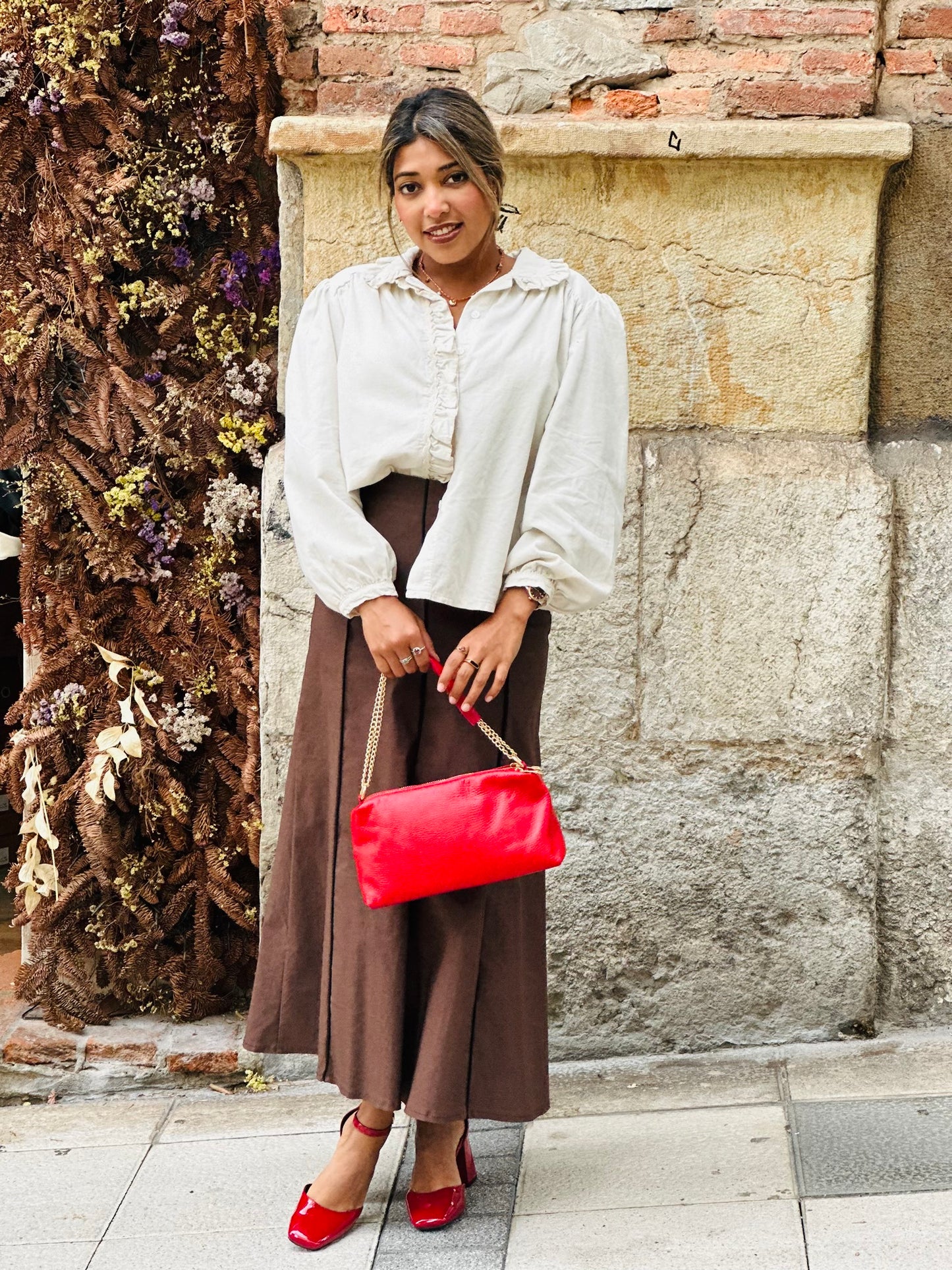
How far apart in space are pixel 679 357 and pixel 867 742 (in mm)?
982

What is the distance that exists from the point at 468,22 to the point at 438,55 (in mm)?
97

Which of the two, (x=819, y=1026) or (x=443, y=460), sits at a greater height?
(x=443, y=460)

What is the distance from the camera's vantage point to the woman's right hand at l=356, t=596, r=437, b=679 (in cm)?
235

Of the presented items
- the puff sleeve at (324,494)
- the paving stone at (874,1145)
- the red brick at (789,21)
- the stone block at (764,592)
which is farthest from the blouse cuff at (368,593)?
the red brick at (789,21)

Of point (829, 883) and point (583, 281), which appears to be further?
point (829, 883)

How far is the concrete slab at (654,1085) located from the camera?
3139mm

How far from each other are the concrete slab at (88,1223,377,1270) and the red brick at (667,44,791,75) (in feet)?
8.09

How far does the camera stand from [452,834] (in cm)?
234

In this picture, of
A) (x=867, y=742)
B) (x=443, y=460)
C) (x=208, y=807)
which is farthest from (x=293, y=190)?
(x=867, y=742)

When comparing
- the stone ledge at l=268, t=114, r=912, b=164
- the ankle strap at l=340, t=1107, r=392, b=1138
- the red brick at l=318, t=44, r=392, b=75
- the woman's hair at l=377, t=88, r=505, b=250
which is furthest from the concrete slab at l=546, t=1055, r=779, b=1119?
the red brick at l=318, t=44, r=392, b=75

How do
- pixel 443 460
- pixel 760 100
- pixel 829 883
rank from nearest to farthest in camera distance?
1. pixel 443 460
2. pixel 760 100
3. pixel 829 883

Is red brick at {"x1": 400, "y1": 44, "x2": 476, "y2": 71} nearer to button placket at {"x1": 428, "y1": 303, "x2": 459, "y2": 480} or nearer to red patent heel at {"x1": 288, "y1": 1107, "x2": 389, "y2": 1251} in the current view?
button placket at {"x1": 428, "y1": 303, "x2": 459, "y2": 480}

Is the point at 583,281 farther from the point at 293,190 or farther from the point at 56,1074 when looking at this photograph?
the point at 56,1074

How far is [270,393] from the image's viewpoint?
3398 millimetres
